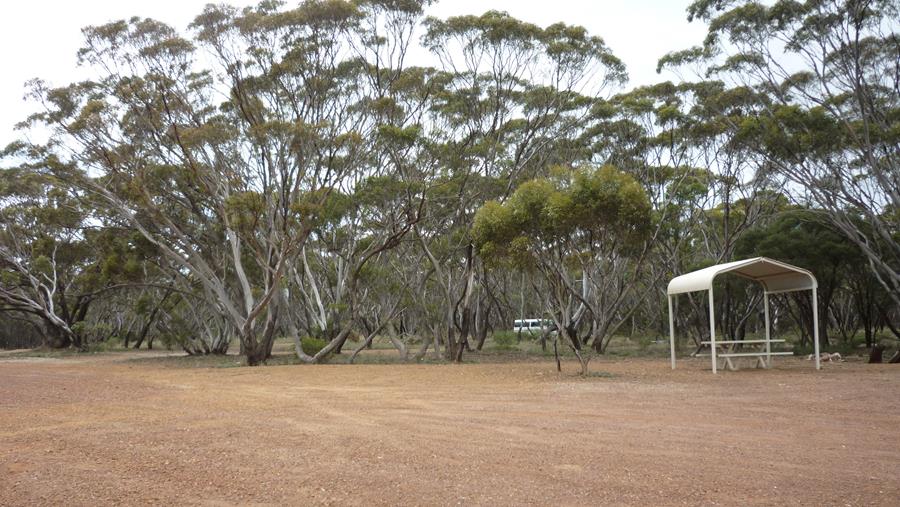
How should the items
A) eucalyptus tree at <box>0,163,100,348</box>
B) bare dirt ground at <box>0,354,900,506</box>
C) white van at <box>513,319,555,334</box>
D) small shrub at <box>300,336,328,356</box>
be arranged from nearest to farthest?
1. bare dirt ground at <box>0,354,900,506</box>
2. small shrub at <box>300,336,328,356</box>
3. eucalyptus tree at <box>0,163,100,348</box>
4. white van at <box>513,319,555,334</box>

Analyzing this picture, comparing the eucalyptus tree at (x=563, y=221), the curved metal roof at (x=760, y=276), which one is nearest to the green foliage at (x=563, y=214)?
the eucalyptus tree at (x=563, y=221)

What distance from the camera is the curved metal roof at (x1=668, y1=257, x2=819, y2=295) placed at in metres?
16.3

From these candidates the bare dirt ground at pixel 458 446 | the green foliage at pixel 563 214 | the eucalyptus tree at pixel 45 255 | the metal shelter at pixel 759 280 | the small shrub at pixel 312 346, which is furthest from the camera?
the eucalyptus tree at pixel 45 255

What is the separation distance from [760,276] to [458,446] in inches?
562

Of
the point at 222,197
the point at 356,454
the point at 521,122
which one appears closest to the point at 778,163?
the point at 521,122

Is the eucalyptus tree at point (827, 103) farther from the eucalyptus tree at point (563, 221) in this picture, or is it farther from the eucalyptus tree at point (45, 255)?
the eucalyptus tree at point (45, 255)

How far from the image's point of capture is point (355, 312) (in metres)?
26.0

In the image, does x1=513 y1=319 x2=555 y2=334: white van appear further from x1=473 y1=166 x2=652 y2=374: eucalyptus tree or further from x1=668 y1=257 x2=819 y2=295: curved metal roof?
x1=473 y1=166 x2=652 y2=374: eucalyptus tree

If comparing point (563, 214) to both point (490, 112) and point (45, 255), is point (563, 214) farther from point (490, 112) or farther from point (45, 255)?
point (45, 255)

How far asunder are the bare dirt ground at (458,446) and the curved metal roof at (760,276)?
3.57 m

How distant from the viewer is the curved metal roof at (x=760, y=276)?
53.4 ft

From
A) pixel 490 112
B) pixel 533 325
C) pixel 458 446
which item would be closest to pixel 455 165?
pixel 490 112

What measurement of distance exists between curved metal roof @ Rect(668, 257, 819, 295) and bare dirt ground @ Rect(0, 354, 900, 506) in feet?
11.7

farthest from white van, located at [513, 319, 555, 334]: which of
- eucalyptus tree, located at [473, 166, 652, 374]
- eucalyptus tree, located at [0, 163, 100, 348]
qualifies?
eucalyptus tree, located at [0, 163, 100, 348]
